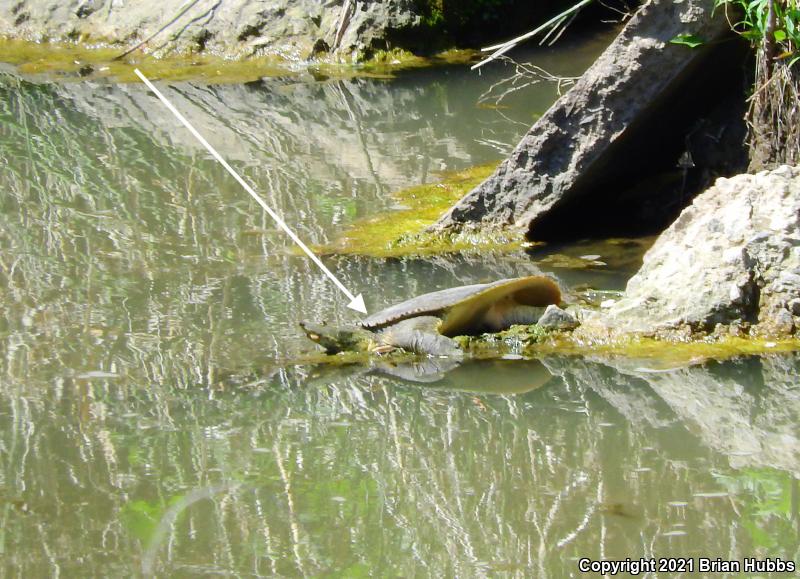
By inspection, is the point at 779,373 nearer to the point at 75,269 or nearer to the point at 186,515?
the point at 186,515

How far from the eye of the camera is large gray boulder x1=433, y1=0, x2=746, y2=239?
6031 millimetres

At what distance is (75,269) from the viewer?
20.9 ft

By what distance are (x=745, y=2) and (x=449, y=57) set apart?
7287mm

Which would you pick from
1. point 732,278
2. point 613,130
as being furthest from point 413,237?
point 732,278

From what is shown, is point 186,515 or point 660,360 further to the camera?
point 660,360

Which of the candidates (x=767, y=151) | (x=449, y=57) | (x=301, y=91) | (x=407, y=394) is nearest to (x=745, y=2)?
(x=767, y=151)

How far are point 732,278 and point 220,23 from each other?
9641mm

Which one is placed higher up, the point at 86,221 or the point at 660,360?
the point at 86,221

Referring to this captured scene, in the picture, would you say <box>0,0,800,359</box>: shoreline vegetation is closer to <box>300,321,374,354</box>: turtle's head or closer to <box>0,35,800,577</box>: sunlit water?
<box>0,35,800,577</box>: sunlit water

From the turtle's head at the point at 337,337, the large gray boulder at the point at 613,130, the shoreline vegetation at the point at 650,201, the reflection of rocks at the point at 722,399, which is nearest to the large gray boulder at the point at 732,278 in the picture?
the shoreline vegetation at the point at 650,201

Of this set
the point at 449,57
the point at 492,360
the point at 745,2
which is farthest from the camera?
the point at 449,57

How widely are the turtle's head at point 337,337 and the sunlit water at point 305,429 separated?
0.48 feet

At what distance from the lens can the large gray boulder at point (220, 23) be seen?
12688 millimetres

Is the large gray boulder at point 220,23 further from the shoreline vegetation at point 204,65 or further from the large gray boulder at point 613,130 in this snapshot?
the large gray boulder at point 613,130
